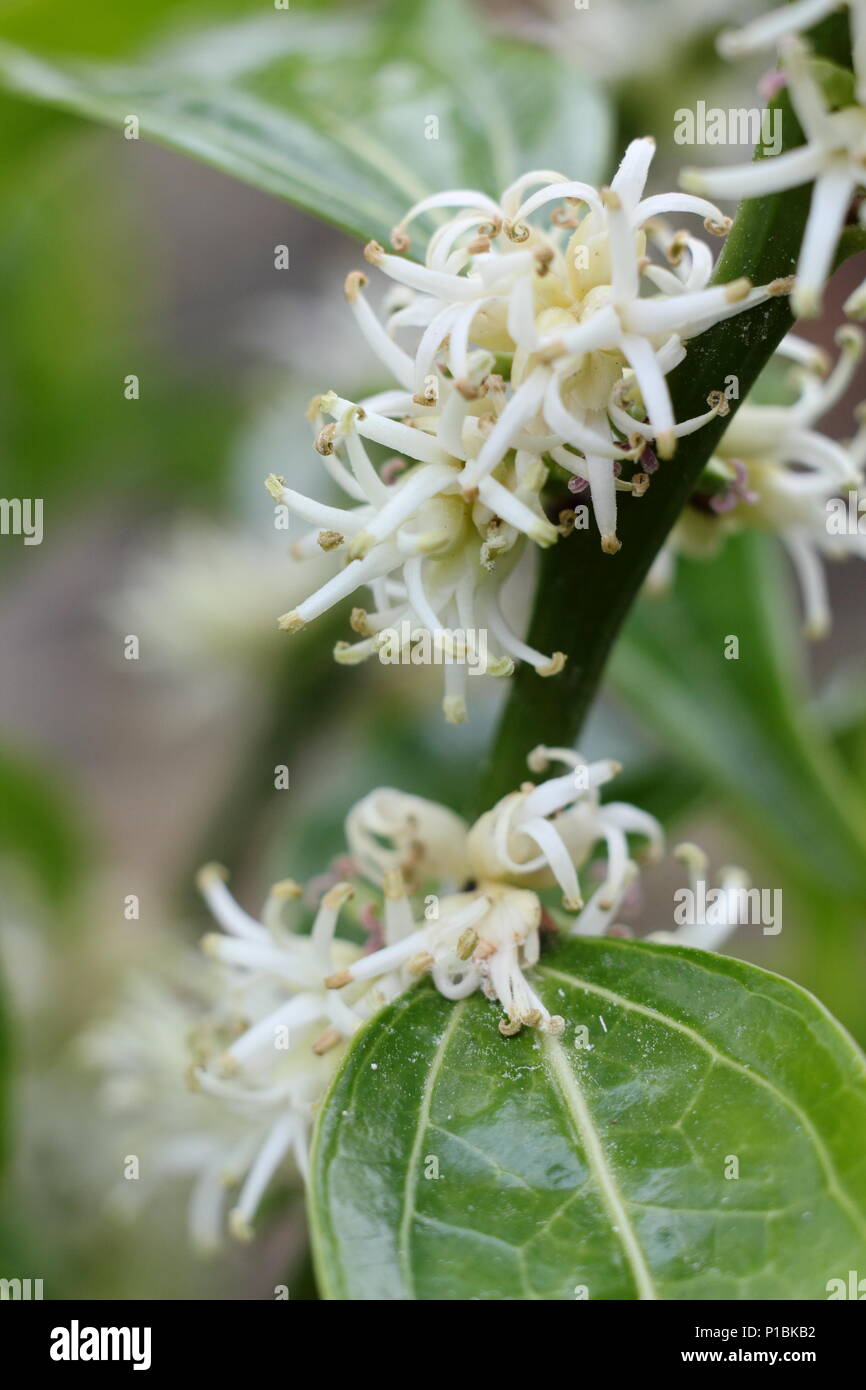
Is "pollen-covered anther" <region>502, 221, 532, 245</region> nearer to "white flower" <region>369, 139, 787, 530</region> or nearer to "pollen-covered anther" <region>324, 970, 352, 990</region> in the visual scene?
"white flower" <region>369, 139, 787, 530</region>

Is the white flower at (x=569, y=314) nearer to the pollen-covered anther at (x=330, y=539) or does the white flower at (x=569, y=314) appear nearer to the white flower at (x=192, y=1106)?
the pollen-covered anther at (x=330, y=539)

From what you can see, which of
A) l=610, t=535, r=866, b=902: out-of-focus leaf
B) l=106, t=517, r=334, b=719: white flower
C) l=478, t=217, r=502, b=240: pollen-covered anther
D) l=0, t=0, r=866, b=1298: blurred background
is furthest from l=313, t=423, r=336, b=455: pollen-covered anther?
A: l=106, t=517, r=334, b=719: white flower

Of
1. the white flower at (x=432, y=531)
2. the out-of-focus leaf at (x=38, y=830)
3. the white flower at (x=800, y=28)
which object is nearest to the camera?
the white flower at (x=800, y=28)

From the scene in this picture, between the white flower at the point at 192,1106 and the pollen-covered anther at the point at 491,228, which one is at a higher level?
the pollen-covered anther at the point at 491,228

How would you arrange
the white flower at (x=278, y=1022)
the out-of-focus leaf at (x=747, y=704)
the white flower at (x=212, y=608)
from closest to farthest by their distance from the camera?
the white flower at (x=278, y=1022)
the out-of-focus leaf at (x=747, y=704)
the white flower at (x=212, y=608)

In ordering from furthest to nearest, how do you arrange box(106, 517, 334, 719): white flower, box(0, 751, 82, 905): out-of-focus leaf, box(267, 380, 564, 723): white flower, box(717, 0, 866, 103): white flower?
box(106, 517, 334, 719): white flower < box(0, 751, 82, 905): out-of-focus leaf < box(267, 380, 564, 723): white flower < box(717, 0, 866, 103): white flower

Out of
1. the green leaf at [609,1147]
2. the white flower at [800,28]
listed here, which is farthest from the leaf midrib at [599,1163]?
the white flower at [800,28]

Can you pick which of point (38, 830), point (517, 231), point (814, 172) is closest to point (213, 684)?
point (38, 830)
